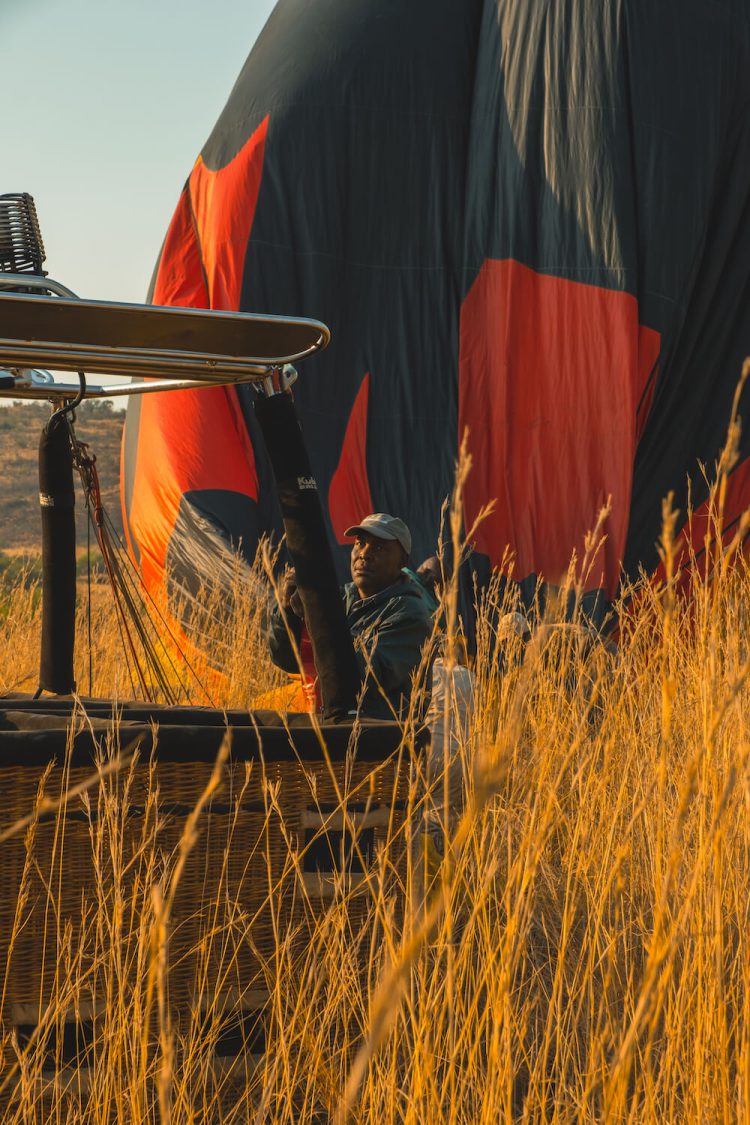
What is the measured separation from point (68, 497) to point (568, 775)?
1.35m

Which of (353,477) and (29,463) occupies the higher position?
(353,477)

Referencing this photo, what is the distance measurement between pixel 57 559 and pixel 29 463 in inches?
1627

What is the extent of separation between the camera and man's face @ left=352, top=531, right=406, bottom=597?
4363 mm

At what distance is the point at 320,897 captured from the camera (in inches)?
76.3

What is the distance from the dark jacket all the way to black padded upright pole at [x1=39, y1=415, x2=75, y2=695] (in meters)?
1.07

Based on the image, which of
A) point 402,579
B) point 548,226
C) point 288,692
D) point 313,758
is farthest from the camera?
point 548,226

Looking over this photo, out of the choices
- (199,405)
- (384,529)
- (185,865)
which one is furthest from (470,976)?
(199,405)

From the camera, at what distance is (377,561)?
4.37 meters

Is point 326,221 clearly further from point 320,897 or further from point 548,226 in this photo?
point 320,897

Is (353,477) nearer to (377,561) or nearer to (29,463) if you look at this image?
(377,561)

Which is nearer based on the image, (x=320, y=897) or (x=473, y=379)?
(x=320, y=897)

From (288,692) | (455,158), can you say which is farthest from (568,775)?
(455,158)

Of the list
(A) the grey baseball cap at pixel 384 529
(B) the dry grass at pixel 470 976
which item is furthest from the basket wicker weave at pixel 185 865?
(A) the grey baseball cap at pixel 384 529

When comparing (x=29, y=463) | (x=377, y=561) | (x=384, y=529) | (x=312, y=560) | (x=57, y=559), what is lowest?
(x=29, y=463)
